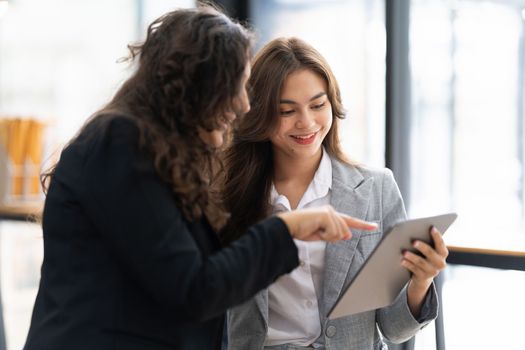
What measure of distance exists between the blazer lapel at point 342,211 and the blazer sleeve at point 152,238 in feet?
1.82

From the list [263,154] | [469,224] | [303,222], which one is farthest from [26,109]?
[303,222]

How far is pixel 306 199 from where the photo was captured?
1913 mm

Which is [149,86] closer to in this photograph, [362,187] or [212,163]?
[212,163]

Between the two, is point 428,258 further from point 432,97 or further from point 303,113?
point 432,97

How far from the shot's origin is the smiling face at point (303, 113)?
1845 mm

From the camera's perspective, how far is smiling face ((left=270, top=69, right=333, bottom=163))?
1.84 meters

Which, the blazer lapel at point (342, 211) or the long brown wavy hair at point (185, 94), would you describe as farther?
the blazer lapel at point (342, 211)

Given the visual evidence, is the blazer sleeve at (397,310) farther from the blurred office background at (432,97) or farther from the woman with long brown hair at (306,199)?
the blurred office background at (432,97)

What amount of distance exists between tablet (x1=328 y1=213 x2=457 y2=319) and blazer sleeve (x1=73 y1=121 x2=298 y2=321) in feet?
1.03

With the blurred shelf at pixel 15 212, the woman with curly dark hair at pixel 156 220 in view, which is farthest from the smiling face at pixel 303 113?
the blurred shelf at pixel 15 212

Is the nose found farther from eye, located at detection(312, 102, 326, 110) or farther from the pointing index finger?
the pointing index finger

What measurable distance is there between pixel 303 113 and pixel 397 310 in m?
0.54

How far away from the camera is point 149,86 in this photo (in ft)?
4.36

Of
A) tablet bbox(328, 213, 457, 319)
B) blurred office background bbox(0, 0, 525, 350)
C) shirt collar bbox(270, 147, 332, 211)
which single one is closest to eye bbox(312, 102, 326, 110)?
shirt collar bbox(270, 147, 332, 211)
